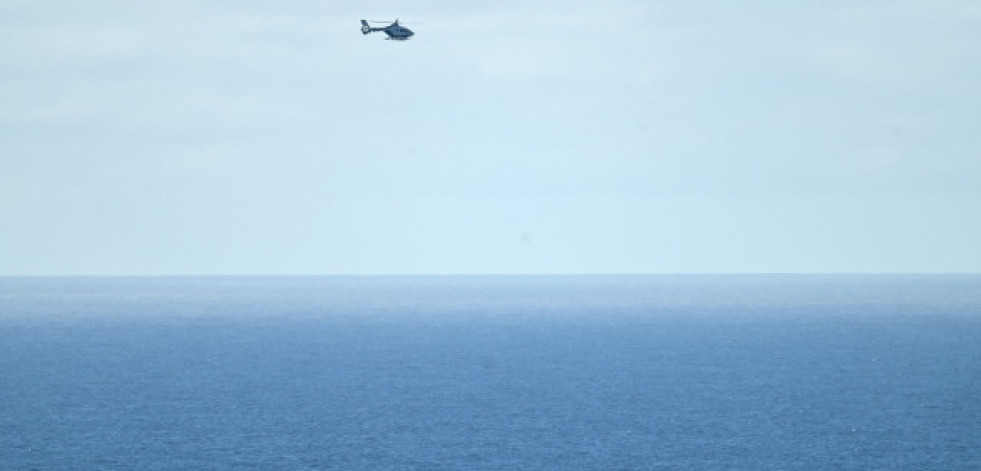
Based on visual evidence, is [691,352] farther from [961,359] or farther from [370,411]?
[370,411]

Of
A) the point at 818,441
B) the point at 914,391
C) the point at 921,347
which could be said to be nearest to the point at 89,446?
the point at 818,441

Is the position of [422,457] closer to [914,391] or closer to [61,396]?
[61,396]

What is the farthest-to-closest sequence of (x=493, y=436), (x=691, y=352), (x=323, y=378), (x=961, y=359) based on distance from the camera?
(x=691, y=352) < (x=961, y=359) < (x=323, y=378) < (x=493, y=436)

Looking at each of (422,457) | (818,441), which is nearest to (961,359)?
(818,441)

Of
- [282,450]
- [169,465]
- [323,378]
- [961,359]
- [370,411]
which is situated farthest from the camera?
[961,359]

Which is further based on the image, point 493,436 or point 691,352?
point 691,352

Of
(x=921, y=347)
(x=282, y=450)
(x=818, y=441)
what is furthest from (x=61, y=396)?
(x=921, y=347)

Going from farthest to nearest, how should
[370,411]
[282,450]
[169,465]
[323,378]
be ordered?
[323,378]
[370,411]
[282,450]
[169,465]

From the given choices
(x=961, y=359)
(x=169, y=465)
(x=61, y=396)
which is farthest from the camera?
(x=961, y=359)

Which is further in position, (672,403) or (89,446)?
(672,403)
